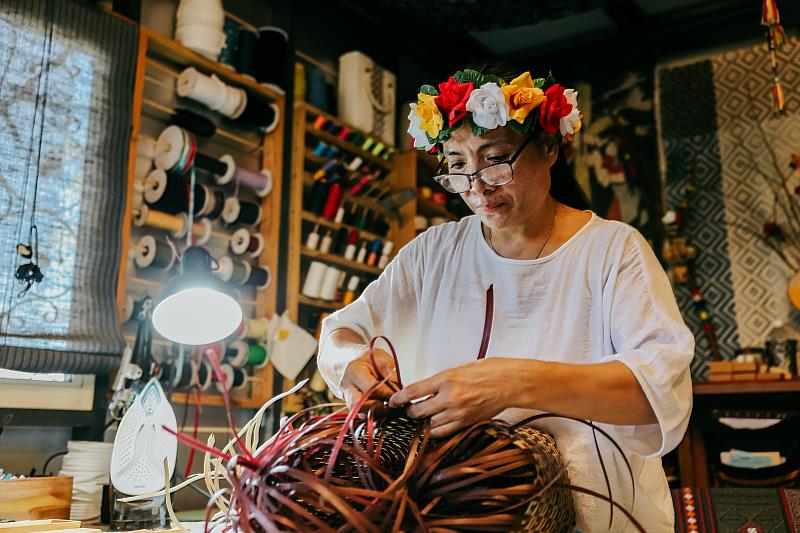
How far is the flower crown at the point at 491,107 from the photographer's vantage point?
1.25 m

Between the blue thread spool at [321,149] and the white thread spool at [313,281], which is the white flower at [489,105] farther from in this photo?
the blue thread spool at [321,149]

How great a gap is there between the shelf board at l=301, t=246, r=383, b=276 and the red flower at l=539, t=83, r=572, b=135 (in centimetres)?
249

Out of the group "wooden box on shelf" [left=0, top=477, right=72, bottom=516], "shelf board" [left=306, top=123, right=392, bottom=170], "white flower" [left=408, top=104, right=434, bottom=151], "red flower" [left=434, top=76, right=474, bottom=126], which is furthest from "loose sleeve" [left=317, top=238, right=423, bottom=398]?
"shelf board" [left=306, top=123, right=392, bottom=170]

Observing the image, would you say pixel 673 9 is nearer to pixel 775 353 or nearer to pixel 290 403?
pixel 775 353

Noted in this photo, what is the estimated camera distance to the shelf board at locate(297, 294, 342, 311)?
3.70 m

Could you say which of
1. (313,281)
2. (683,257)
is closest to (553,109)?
(313,281)

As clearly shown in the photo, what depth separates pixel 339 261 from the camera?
388 centimetres

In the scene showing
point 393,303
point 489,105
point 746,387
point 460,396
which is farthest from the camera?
point 746,387

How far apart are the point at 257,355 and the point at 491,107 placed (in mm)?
2345

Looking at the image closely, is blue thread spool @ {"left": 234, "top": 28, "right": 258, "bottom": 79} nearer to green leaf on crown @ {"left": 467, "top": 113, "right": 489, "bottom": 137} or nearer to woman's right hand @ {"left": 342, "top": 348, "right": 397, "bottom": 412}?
green leaf on crown @ {"left": 467, "top": 113, "right": 489, "bottom": 137}

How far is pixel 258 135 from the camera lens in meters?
3.75

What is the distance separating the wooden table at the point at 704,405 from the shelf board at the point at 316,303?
183 cm

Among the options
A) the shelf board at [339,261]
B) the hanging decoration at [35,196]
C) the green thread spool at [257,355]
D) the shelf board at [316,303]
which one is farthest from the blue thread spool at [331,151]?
the hanging decoration at [35,196]

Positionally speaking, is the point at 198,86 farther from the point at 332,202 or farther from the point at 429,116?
the point at 429,116
